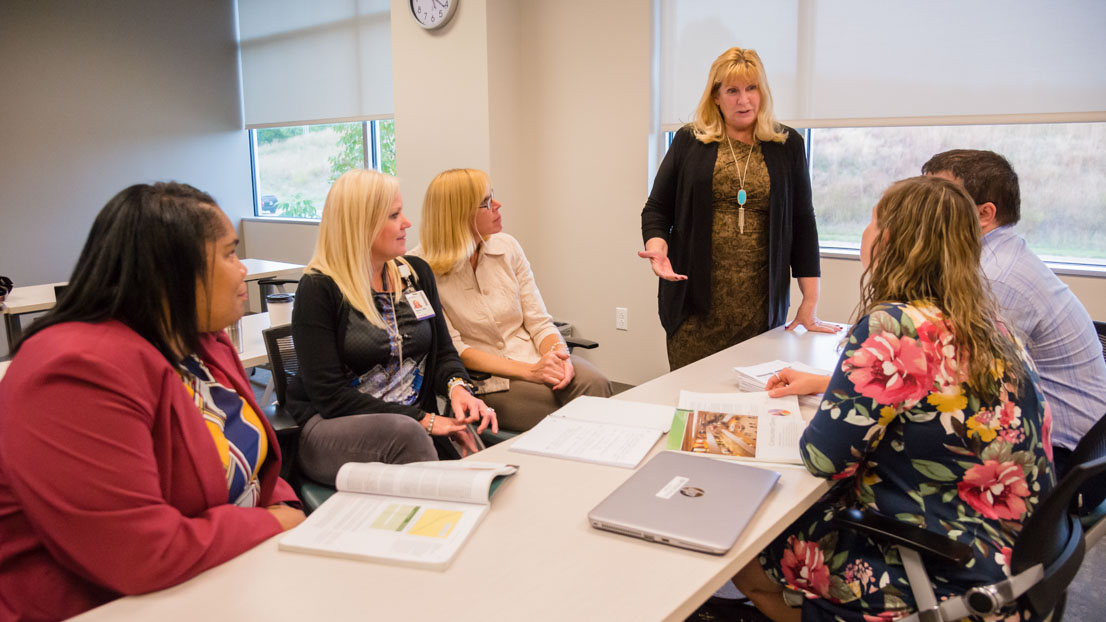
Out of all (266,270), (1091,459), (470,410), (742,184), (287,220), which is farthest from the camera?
(287,220)

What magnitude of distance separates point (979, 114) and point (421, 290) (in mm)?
2473

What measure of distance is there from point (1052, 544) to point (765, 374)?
34.6 inches

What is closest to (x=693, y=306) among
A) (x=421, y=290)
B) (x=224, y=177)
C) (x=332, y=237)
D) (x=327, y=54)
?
(x=421, y=290)

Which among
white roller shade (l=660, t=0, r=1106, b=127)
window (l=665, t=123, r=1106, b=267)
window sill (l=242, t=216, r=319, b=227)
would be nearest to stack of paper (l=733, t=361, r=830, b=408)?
window (l=665, t=123, r=1106, b=267)

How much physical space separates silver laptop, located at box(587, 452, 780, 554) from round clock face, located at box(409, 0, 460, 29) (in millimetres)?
3429

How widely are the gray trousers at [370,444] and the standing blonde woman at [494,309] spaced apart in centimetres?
55

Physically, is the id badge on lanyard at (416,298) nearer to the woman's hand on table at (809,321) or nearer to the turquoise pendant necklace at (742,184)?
the turquoise pendant necklace at (742,184)

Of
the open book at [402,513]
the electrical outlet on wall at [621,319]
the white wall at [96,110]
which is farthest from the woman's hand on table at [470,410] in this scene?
the white wall at [96,110]

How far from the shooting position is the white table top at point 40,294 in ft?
11.0

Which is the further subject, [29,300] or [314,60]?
[314,60]

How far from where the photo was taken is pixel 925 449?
1.32m

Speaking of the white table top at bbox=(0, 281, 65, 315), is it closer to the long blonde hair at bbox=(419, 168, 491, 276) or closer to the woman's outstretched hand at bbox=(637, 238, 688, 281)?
the long blonde hair at bbox=(419, 168, 491, 276)

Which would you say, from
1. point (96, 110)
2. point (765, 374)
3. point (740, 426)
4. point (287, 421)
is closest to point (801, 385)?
point (765, 374)

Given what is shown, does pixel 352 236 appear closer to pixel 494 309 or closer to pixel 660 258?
pixel 494 309
